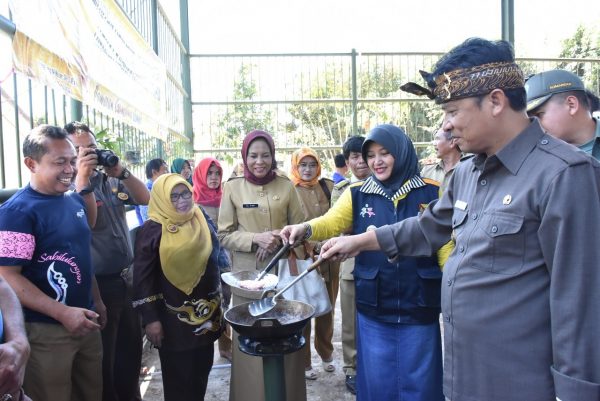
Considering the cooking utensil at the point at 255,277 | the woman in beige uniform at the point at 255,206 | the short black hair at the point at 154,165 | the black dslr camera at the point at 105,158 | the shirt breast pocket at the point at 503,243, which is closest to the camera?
the shirt breast pocket at the point at 503,243

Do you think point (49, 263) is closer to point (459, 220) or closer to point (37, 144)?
point (37, 144)

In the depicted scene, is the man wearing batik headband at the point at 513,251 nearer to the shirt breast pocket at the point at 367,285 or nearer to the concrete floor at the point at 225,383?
the shirt breast pocket at the point at 367,285

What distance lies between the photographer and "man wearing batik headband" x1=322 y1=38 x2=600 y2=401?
119cm

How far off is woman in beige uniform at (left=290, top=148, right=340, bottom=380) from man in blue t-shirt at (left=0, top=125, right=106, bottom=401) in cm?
204

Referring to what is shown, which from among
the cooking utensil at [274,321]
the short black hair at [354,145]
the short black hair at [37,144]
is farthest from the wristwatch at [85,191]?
the short black hair at [354,145]

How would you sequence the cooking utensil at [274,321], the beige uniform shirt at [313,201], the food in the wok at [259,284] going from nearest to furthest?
the cooking utensil at [274,321] < the food in the wok at [259,284] < the beige uniform shirt at [313,201]

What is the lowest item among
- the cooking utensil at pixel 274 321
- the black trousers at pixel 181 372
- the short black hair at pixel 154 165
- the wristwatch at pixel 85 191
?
the black trousers at pixel 181 372

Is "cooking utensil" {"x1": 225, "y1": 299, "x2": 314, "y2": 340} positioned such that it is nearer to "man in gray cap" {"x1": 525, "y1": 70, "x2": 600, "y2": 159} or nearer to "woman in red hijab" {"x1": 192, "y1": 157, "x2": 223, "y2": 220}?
"man in gray cap" {"x1": 525, "y1": 70, "x2": 600, "y2": 159}

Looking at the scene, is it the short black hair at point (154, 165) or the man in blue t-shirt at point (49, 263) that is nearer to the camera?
the man in blue t-shirt at point (49, 263)

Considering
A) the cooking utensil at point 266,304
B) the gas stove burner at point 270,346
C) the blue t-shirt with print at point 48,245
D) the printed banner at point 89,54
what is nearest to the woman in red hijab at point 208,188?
the printed banner at point 89,54

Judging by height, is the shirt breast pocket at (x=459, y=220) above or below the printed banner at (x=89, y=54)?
below

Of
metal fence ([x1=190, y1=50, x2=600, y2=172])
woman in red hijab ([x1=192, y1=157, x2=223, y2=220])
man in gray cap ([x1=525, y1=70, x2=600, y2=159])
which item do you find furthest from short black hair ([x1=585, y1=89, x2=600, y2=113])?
metal fence ([x1=190, y1=50, x2=600, y2=172])

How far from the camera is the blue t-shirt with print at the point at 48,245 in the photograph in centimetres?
201

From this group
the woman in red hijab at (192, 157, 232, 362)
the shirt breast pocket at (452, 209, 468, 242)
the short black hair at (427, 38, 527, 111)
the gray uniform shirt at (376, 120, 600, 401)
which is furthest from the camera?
the woman in red hijab at (192, 157, 232, 362)
